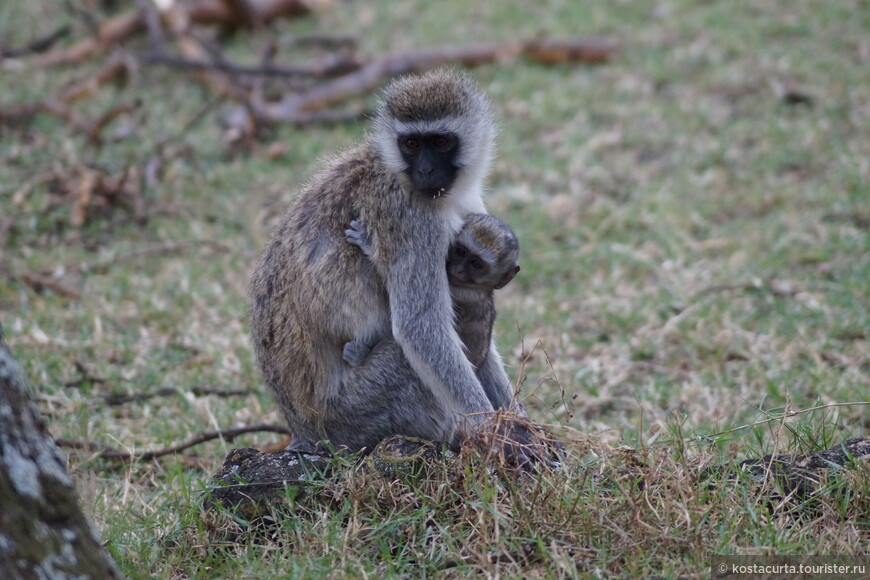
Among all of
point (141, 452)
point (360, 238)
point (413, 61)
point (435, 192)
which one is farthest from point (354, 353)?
point (413, 61)

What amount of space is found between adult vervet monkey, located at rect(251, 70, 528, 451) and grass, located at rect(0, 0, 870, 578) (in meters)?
0.51

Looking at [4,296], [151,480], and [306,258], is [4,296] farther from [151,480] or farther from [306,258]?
[306,258]

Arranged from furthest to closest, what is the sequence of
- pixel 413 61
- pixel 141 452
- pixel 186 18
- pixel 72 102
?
pixel 186 18 < pixel 413 61 < pixel 72 102 < pixel 141 452

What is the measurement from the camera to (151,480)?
427 centimetres

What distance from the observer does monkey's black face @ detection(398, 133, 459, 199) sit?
4.18 metres

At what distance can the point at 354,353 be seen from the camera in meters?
4.17

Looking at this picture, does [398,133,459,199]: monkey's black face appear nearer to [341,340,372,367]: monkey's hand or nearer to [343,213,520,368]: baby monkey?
[343,213,520,368]: baby monkey

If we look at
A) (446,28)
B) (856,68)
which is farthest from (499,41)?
(856,68)

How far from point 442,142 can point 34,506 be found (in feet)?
8.09

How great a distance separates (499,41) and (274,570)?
27.4ft

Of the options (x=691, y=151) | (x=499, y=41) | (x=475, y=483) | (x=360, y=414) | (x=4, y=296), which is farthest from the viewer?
(x=499, y=41)

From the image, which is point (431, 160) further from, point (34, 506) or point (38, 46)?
point (38, 46)

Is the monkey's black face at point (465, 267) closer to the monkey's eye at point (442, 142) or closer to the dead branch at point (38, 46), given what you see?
the monkey's eye at point (442, 142)

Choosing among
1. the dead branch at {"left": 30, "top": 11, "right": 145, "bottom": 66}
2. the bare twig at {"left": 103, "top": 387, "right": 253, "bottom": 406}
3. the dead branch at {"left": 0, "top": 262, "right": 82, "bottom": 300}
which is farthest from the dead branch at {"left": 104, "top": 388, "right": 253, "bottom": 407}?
the dead branch at {"left": 30, "top": 11, "right": 145, "bottom": 66}
